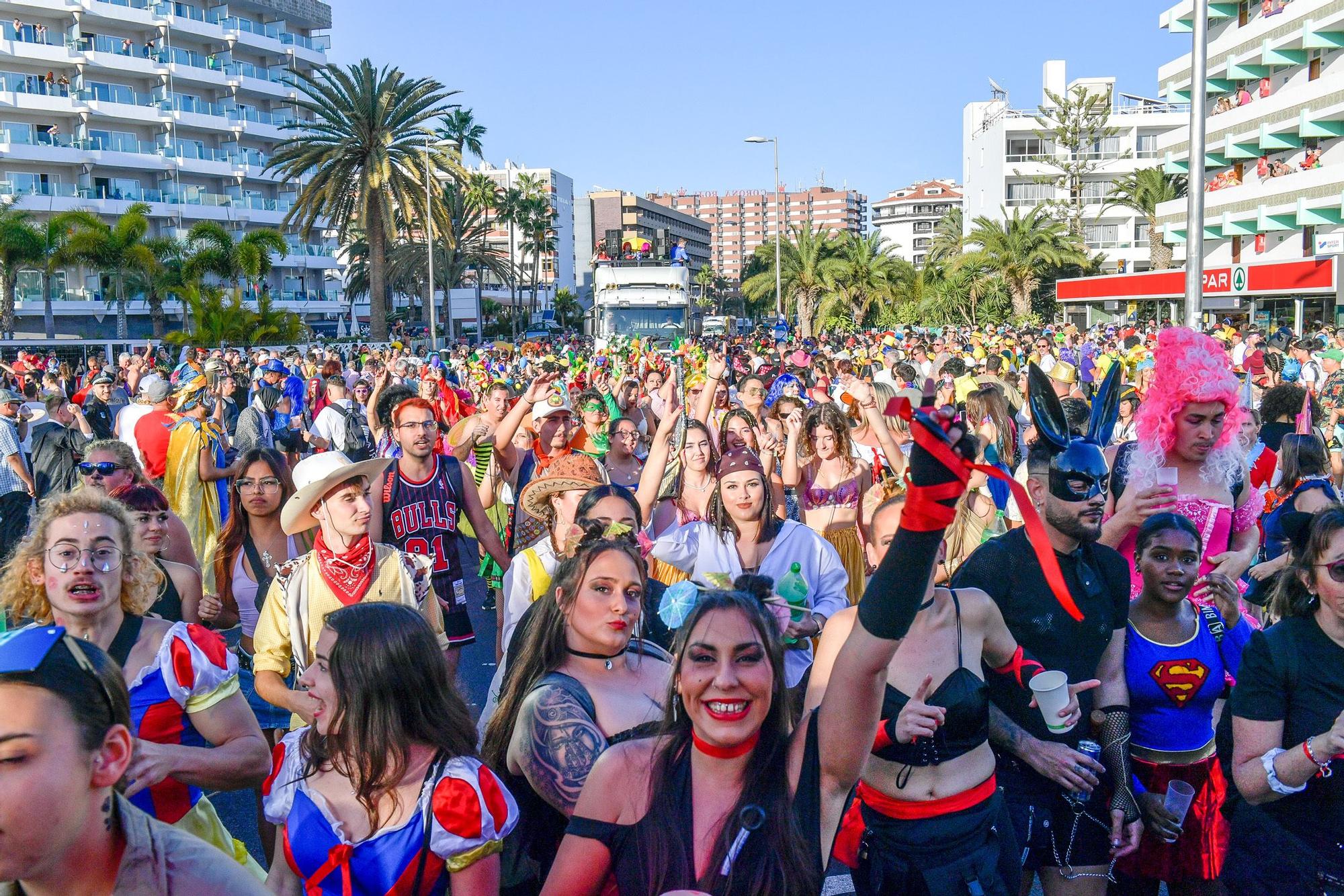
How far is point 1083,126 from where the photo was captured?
6369 centimetres

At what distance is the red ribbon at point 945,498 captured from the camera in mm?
1812

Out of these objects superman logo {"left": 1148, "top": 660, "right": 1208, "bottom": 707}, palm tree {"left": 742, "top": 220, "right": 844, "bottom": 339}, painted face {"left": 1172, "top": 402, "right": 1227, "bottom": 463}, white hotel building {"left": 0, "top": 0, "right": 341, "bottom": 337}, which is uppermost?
white hotel building {"left": 0, "top": 0, "right": 341, "bottom": 337}

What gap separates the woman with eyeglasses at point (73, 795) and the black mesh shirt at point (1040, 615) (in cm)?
239

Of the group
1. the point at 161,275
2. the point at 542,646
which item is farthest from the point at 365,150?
the point at 542,646

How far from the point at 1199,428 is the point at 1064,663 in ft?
4.78

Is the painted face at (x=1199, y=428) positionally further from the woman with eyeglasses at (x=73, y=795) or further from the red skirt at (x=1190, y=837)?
the woman with eyeglasses at (x=73, y=795)

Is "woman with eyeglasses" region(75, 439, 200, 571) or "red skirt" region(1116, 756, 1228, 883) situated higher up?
"woman with eyeglasses" region(75, 439, 200, 571)

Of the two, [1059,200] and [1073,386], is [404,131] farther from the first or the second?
[1059,200]

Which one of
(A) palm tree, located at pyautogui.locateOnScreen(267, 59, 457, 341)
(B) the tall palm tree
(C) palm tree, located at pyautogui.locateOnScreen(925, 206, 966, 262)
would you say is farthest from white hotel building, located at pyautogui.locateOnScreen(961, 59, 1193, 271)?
(B) the tall palm tree

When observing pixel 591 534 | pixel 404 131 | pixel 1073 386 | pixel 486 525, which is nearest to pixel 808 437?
pixel 486 525

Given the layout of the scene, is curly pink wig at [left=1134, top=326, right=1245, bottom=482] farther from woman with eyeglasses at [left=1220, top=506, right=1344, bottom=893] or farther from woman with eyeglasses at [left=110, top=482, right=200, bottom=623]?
woman with eyeglasses at [left=110, top=482, right=200, bottom=623]

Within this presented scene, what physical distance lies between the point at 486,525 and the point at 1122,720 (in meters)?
3.40

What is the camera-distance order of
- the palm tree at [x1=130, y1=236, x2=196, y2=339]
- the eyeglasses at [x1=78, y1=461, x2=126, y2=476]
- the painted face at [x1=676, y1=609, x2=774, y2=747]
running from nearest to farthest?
the painted face at [x1=676, y1=609, x2=774, y2=747], the eyeglasses at [x1=78, y1=461, x2=126, y2=476], the palm tree at [x1=130, y1=236, x2=196, y2=339]

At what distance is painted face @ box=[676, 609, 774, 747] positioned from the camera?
2459 millimetres
